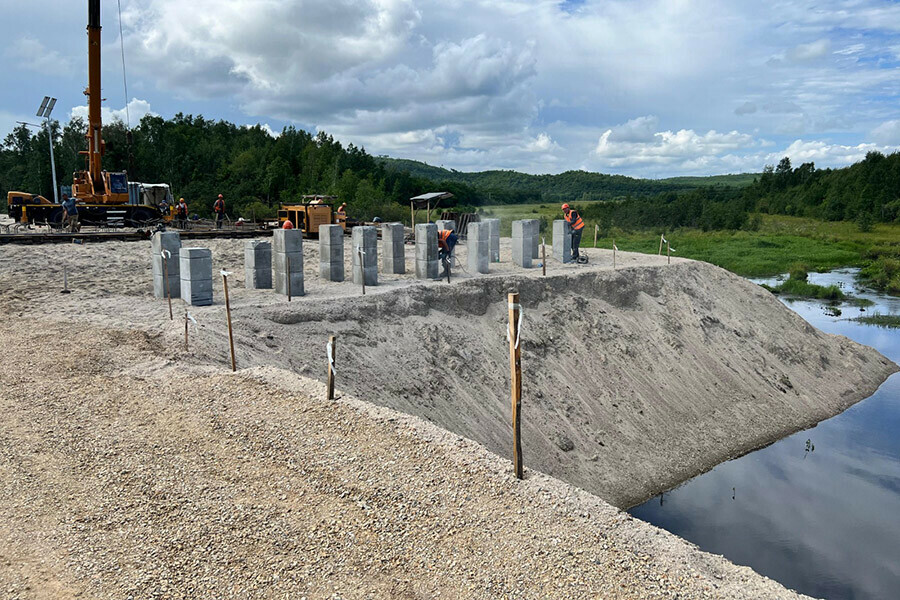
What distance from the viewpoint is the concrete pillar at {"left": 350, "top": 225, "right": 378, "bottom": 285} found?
1813 centimetres

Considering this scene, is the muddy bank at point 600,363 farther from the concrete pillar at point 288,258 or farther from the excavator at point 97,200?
the excavator at point 97,200

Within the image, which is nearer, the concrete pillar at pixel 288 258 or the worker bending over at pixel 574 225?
the concrete pillar at pixel 288 258

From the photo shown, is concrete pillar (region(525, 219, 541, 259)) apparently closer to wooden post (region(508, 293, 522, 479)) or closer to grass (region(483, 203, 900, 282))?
wooden post (region(508, 293, 522, 479))

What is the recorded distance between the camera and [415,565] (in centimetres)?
605

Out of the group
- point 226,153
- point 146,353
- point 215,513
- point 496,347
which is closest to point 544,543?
point 215,513

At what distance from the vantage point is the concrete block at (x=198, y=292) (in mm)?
15250

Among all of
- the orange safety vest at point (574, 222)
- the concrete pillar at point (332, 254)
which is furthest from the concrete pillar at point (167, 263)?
the orange safety vest at point (574, 222)

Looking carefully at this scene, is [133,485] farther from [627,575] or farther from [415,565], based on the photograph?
[627,575]

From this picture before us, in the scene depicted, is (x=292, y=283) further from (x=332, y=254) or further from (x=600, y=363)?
(x=600, y=363)

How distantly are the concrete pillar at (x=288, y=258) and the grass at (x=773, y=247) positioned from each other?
3097cm

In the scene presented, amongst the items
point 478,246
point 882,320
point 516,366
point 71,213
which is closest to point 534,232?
point 478,246

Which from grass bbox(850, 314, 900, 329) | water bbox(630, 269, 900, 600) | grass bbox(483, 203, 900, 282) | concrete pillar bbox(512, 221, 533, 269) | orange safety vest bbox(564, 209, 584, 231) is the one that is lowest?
water bbox(630, 269, 900, 600)

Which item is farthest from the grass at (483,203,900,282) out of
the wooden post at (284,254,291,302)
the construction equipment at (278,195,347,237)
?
the wooden post at (284,254,291,302)

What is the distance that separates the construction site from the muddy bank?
78 millimetres
